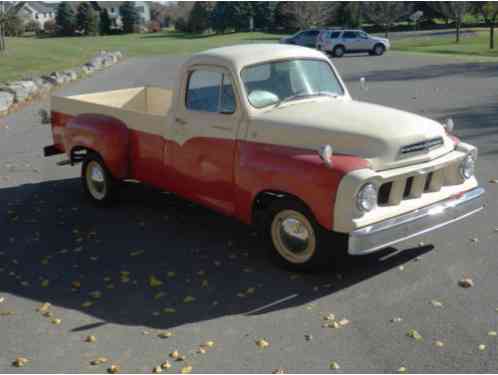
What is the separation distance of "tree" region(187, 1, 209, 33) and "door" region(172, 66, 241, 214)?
7152 centimetres

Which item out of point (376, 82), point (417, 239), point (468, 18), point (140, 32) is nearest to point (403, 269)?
point (417, 239)

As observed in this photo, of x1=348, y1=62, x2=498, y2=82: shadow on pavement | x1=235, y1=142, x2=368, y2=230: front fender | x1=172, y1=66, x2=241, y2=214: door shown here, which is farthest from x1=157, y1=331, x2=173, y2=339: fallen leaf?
x1=348, y1=62, x2=498, y2=82: shadow on pavement

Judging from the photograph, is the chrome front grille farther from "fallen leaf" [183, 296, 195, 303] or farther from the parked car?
the parked car

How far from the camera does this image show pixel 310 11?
6378 cm

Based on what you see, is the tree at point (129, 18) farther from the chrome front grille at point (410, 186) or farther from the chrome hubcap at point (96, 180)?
the chrome front grille at point (410, 186)

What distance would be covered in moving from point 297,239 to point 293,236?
0.15 feet

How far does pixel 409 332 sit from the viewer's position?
4.73 m

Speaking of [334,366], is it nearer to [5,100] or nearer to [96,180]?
[96,180]

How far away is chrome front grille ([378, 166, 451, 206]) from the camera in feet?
18.2

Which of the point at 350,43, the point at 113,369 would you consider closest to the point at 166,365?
the point at 113,369

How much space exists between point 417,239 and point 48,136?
29.8ft

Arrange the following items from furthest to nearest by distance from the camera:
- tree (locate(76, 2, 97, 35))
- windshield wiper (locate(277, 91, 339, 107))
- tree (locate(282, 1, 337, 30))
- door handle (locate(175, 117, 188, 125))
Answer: tree (locate(76, 2, 97, 35)), tree (locate(282, 1, 337, 30)), door handle (locate(175, 117, 188, 125)), windshield wiper (locate(277, 91, 339, 107))

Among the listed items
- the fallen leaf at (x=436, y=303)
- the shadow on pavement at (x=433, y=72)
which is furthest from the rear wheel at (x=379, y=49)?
the fallen leaf at (x=436, y=303)

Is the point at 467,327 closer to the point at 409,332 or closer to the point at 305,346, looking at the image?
the point at 409,332
